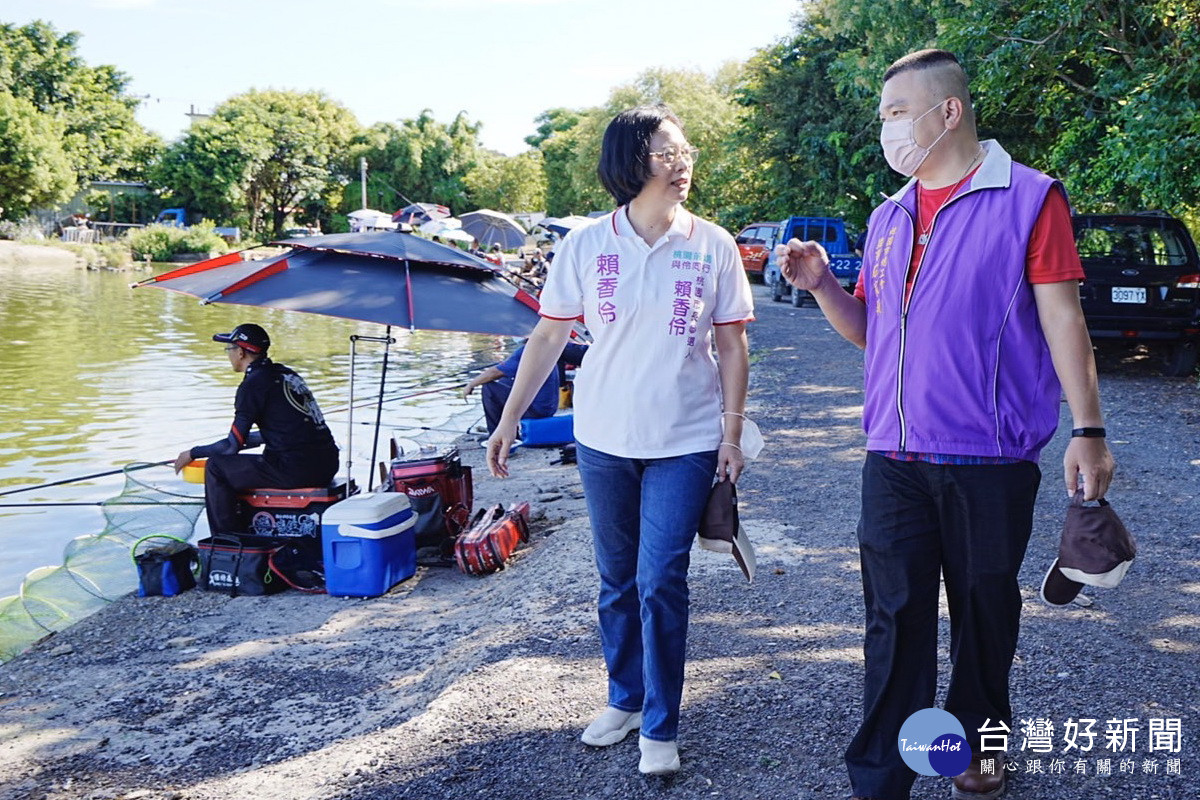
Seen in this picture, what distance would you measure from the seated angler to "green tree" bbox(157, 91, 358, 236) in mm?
60635

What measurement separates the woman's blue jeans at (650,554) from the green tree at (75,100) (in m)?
60.9

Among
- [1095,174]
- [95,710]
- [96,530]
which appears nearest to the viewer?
[95,710]

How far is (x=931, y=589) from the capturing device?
9.44 ft

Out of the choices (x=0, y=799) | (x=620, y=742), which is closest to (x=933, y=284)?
(x=620, y=742)

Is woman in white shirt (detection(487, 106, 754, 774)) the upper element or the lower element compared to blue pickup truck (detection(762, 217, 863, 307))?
lower

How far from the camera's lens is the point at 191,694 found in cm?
514

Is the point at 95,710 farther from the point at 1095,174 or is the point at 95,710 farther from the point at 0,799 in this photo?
the point at 1095,174

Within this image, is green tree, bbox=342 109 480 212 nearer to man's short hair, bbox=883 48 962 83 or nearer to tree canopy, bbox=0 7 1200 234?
tree canopy, bbox=0 7 1200 234

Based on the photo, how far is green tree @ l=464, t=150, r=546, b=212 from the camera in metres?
80.5

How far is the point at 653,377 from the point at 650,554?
1.73 ft

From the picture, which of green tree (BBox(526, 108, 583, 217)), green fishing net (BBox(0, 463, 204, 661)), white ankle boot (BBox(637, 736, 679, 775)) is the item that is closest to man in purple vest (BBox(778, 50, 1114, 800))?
white ankle boot (BBox(637, 736, 679, 775))

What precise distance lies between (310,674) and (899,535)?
3498mm

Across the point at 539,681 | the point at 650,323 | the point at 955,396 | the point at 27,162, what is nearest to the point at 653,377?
the point at 650,323

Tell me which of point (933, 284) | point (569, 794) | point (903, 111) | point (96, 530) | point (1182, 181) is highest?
point (1182, 181)
